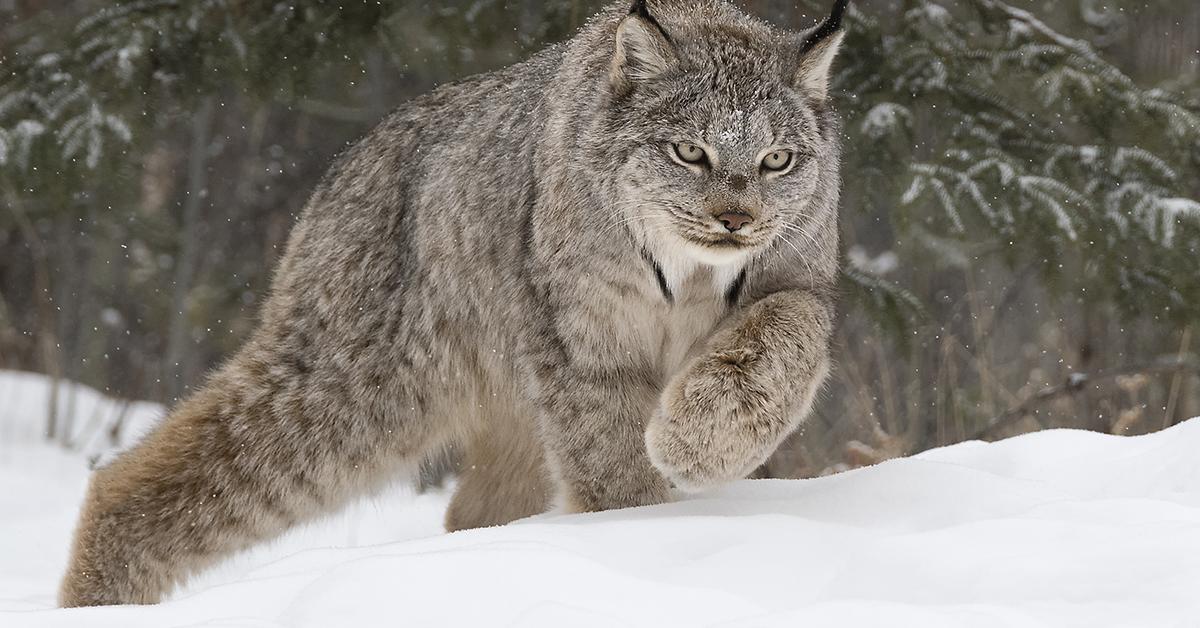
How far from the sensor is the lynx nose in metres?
3.47

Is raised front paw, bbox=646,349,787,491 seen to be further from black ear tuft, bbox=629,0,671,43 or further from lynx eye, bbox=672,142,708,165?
black ear tuft, bbox=629,0,671,43

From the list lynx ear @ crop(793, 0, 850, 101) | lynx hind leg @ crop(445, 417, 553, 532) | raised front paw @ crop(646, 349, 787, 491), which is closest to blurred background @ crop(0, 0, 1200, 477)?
lynx hind leg @ crop(445, 417, 553, 532)

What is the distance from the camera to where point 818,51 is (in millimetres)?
3816

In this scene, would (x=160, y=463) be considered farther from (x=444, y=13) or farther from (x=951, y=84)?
(x=951, y=84)

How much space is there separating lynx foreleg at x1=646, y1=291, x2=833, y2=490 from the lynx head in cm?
23

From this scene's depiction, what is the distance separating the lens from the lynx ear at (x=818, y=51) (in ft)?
12.4

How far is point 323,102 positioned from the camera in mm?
7965

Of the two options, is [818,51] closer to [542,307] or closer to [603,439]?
[542,307]

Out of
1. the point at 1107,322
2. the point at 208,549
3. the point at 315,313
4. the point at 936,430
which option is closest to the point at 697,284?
the point at 315,313

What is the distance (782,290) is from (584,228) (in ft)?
1.84

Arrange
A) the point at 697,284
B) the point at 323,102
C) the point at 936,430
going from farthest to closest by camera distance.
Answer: the point at 323,102 → the point at 936,430 → the point at 697,284

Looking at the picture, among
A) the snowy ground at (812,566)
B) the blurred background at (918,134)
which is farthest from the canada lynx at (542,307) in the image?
the blurred background at (918,134)

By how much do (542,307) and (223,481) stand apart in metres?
1.21

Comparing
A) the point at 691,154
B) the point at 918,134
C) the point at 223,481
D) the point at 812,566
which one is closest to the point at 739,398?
the point at 691,154
